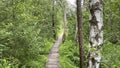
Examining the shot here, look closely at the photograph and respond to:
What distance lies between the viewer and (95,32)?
13.2 ft

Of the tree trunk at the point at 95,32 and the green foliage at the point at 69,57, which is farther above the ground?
the tree trunk at the point at 95,32

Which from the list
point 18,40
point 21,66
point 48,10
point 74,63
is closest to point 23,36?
point 18,40

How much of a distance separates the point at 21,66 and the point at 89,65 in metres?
9.47

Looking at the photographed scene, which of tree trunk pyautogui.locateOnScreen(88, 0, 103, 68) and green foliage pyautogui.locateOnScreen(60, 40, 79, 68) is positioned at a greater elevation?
tree trunk pyautogui.locateOnScreen(88, 0, 103, 68)

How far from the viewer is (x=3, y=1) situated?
47.0ft

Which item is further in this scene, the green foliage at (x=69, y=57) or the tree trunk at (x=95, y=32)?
the green foliage at (x=69, y=57)

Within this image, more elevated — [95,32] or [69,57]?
[95,32]

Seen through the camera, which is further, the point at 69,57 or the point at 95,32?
the point at 69,57

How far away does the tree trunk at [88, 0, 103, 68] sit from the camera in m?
4.02

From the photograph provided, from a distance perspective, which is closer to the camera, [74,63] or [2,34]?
[2,34]

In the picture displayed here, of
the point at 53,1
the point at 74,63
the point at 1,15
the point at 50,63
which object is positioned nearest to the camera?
the point at 1,15

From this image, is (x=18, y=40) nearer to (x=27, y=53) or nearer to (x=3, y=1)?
(x=27, y=53)

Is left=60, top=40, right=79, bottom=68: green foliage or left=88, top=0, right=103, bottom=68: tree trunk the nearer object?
left=88, top=0, right=103, bottom=68: tree trunk

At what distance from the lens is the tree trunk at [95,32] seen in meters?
4.02
